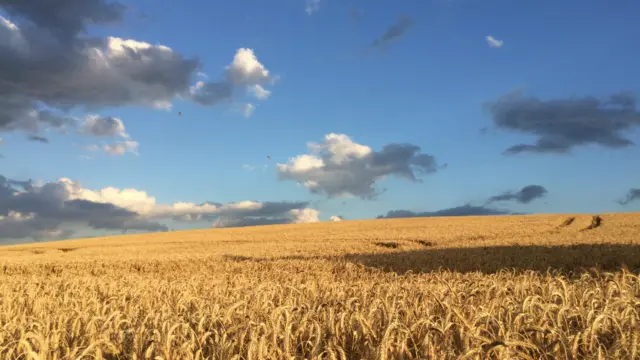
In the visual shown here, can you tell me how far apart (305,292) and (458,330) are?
4019 millimetres

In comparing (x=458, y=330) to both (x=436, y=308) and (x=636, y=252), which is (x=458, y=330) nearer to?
(x=436, y=308)

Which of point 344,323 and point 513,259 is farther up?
point 344,323

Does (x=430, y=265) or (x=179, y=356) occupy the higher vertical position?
(x=179, y=356)

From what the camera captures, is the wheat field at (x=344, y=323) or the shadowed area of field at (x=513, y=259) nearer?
the wheat field at (x=344, y=323)

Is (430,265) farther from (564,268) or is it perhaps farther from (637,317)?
(637,317)

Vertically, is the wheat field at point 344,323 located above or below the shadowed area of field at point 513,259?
above

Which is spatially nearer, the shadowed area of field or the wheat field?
the wheat field

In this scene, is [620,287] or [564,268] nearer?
[620,287]

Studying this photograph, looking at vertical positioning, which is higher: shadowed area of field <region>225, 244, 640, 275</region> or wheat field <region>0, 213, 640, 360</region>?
wheat field <region>0, 213, 640, 360</region>

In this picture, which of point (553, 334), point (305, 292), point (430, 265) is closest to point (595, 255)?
point (430, 265)

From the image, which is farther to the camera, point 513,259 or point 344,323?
point 513,259

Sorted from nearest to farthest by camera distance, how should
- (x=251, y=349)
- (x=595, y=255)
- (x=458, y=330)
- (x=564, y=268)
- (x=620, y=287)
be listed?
(x=251, y=349)
(x=458, y=330)
(x=620, y=287)
(x=564, y=268)
(x=595, y=255)

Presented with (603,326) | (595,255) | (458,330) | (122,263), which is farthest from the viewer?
(122,263)

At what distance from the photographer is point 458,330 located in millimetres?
3656
